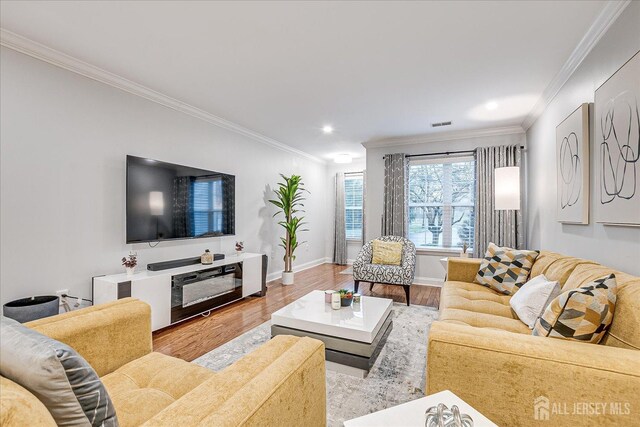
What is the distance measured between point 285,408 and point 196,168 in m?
3.32

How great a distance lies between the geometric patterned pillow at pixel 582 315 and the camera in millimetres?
1218

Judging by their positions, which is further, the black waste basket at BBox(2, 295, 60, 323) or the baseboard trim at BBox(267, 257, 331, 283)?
the baseboard trim at BBox(267, 257, 331, 283)

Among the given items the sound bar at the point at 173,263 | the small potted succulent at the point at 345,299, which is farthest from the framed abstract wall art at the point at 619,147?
the sound bar at the point at 173,263

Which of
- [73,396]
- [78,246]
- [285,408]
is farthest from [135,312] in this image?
[78,246]

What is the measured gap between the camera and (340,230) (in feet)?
22.6

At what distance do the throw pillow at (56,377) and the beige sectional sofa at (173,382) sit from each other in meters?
0.05

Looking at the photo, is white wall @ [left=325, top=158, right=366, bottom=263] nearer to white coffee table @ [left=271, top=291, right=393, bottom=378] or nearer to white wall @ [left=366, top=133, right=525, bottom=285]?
white wall @ [left=366, top=133, right=525, bottom=285]

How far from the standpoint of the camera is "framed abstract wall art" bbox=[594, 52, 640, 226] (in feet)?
5.29

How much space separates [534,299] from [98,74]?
402cm

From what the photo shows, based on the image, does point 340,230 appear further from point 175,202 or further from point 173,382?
point 173,382

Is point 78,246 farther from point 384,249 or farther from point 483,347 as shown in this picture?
point 384,249

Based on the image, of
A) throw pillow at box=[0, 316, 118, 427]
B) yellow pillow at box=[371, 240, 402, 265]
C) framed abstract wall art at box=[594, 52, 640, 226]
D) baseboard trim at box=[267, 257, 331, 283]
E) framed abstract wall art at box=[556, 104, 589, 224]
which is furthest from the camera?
baseboard trim at box=[267, 257, 331, 283]

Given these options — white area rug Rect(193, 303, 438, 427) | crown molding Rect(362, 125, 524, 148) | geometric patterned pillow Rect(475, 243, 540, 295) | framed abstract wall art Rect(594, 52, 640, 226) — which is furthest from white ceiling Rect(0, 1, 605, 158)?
white area rug Rect(193, 303, 438, 427)

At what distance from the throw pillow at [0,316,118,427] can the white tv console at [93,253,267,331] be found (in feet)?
6.94
